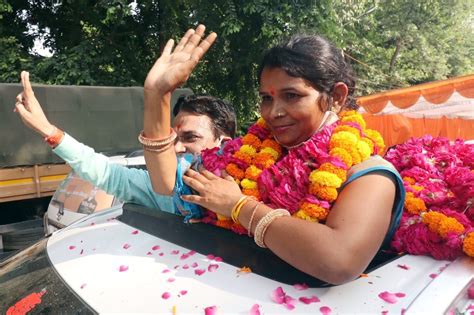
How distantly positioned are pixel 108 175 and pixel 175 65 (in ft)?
2.49

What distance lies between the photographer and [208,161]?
192 cm

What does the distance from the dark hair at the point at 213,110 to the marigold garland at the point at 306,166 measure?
3.30ft

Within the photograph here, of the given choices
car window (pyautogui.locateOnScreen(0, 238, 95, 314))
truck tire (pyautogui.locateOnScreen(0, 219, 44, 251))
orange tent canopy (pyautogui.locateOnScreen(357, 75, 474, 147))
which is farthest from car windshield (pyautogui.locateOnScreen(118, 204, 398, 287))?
orange tent canopy (pyautogui.locateOnScreen(357, 75, 474, 147))

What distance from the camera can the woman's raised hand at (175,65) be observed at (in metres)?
1.58

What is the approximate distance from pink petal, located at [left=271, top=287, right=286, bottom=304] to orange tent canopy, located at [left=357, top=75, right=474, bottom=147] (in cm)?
560

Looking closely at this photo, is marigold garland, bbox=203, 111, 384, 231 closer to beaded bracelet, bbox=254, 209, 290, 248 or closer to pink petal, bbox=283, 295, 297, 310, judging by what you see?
beaded bracelet, bbox=254, 209, 290, 248

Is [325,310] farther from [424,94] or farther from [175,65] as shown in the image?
[424,94]

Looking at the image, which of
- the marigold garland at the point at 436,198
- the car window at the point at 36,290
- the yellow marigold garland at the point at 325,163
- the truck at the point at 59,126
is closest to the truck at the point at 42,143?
the truck at the point at 59,126

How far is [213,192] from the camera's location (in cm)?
158

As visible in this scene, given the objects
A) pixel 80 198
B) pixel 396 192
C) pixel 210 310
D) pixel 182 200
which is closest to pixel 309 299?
pixel 210 310

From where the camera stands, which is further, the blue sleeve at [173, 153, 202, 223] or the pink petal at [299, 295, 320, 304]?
the blue sleeve at [173, 153, 202, 223]

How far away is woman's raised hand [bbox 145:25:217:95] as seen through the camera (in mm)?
1578

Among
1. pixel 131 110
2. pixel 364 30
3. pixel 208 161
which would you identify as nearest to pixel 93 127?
pixel 131 110

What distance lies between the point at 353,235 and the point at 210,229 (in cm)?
58
